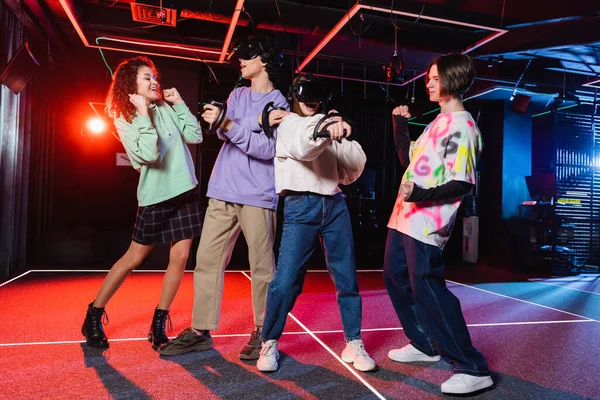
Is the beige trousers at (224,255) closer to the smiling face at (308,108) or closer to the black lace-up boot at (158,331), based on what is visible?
the black lace-up boot at (158,331)

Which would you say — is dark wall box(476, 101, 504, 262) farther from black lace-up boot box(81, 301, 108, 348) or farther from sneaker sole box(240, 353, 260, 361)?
black lace-up boot box(81, 301, 108, 348)

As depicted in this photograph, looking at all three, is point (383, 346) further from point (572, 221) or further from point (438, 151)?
point (572, 221)

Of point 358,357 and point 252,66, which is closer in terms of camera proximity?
point 358,357

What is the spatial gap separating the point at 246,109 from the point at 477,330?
2.07 meters

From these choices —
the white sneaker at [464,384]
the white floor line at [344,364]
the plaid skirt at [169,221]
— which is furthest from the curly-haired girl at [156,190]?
the white sneaker at [464,384]

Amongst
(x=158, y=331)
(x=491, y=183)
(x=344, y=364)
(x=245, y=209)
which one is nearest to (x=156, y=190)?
(x=245, y=209)

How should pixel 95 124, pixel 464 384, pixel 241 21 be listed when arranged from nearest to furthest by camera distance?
pixel 464 384
pixel 241 21
pixel 95 124

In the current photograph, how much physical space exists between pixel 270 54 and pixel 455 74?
0.90 meters

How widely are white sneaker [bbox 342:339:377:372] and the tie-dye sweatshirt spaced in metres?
0.59

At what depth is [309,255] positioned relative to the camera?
1.98 metres

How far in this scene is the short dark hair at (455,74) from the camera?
1.90 metres

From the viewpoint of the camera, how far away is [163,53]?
5.11 m

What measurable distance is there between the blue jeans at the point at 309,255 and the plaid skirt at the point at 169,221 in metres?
0.61

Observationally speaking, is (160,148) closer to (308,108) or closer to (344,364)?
(308,108)
